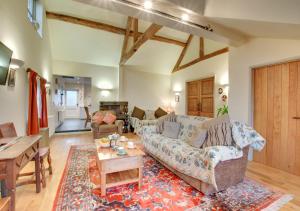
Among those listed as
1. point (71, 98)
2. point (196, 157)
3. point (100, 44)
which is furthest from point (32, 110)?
point (71, 98)

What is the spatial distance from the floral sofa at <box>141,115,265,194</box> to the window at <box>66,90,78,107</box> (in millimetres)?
9319

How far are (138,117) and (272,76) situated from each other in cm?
458

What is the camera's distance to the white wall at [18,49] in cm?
241

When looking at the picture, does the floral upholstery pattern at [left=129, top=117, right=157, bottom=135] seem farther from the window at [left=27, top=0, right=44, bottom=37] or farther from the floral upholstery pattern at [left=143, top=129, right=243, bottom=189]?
the window at [left=27, top=0, right=44, bottom=37]

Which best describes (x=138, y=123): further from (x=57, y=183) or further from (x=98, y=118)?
(x=57, y=183)

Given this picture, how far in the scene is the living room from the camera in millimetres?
2046

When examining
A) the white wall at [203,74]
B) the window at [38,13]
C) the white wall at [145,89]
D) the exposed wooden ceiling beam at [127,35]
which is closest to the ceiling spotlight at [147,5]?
the exposed wooden ceiling beam at [127,35]

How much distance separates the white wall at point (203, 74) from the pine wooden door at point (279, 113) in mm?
→ 1652

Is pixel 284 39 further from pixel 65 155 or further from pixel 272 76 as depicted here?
pixel 65 155

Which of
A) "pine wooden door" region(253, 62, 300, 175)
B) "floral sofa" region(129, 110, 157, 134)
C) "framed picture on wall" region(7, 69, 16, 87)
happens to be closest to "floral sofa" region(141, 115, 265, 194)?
"pine wooden door" region(253, 62, 300, 175)

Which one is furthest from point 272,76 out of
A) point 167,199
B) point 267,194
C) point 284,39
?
point 167,199

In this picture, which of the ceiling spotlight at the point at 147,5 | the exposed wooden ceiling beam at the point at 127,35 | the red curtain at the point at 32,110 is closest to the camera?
the ceiling spotlight at the point at 147,5

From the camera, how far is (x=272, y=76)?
3.13 m

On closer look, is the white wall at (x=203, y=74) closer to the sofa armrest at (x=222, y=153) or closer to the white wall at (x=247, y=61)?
the white wall at (x=247, y=61)
